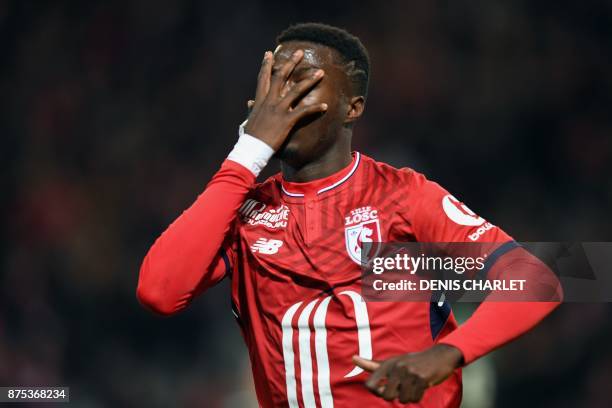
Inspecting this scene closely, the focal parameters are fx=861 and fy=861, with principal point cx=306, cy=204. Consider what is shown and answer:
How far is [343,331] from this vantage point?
2.85 meters

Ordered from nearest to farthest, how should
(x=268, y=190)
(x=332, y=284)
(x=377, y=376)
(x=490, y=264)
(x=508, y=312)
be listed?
(x=377, y=376) → (x=508, y=312) → (x=490, y=264) → (x=332, y=284) → (x=268, y=190)

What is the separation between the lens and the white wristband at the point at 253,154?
289 cm

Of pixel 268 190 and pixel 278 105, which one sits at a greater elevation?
pixel 278 105

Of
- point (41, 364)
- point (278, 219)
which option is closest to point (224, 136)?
point (41, 364)

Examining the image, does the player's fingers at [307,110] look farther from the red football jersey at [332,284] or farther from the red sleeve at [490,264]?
the red sleeve at [490,264]

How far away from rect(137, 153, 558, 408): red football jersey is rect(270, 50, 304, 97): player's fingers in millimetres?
301

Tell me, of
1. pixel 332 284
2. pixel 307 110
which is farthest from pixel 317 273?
pixel 307 110

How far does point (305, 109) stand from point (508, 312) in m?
0.96

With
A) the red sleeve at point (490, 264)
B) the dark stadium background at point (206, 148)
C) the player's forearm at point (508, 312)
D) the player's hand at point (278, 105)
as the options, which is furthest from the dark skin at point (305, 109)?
the dark stadium background at point (206, 148)

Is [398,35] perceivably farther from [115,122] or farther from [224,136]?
[115,122]

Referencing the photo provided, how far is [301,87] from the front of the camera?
2.93 m

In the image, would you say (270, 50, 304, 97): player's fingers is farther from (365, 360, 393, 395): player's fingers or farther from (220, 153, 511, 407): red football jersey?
(365, 360, 393, 395): player's fingers

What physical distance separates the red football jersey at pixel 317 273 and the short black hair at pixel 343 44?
39 cm

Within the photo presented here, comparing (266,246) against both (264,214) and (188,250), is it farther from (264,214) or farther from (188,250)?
(188,250)
